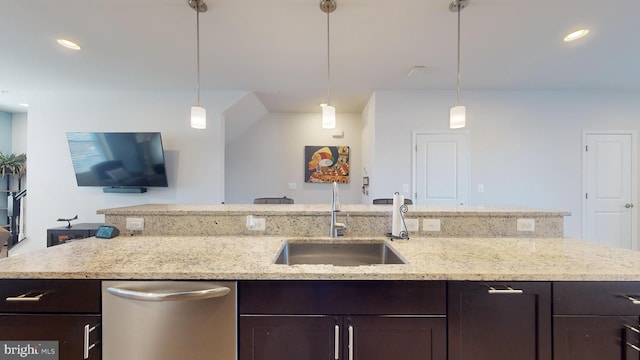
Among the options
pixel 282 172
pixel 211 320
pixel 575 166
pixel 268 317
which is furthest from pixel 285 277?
pixel 575 166

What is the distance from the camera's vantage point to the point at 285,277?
94 cm

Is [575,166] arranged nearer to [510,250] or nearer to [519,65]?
[519,65]

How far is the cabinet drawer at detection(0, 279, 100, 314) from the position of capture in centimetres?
94

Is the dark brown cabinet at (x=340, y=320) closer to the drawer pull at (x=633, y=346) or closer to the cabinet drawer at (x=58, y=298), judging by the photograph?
the cabinet drawer at (x=58, y=298)

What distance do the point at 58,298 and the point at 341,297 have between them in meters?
1.11

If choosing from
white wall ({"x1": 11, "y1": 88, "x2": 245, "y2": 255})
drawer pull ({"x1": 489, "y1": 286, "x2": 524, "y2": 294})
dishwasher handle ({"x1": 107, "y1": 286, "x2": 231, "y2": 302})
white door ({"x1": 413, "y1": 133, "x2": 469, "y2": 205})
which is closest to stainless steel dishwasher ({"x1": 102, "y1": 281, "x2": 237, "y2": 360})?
dishwasher handle ({"x1": 107, "y1": 286, "x2": 231, "y2": 302})

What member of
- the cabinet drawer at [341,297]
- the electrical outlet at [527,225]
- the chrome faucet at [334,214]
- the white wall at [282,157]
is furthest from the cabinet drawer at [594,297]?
the white wall at [282,157]

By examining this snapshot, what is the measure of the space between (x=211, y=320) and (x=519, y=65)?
376cm

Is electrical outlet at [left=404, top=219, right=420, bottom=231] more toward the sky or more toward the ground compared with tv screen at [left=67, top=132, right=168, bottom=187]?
more toward the ground

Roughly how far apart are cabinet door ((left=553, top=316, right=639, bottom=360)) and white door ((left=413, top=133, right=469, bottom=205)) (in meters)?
2.66

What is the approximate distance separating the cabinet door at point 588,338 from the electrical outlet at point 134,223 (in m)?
2.24

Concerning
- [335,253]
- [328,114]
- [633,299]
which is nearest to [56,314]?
[335,253]

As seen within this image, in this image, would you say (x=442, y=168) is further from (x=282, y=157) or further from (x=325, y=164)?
(x=282, y=157)

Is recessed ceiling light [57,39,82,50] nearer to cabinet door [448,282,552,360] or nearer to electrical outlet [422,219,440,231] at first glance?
electrical outlet [422,219,440,231]
